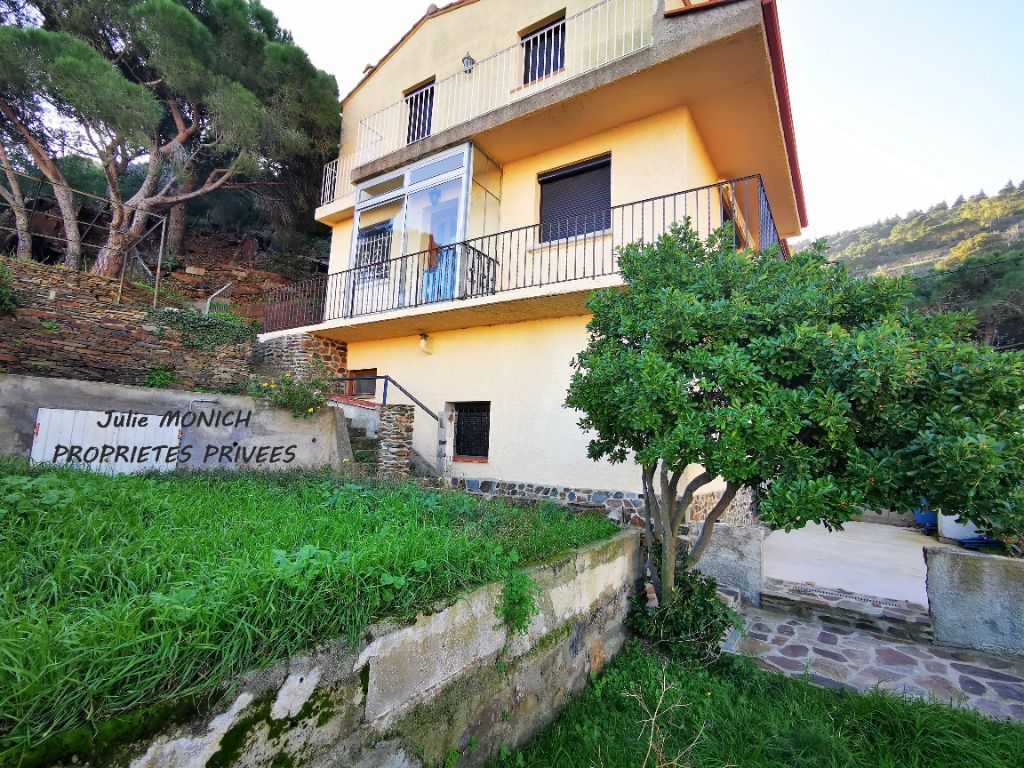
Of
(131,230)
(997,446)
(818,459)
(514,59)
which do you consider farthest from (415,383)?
(131,230)

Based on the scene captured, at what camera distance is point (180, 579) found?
1.91 meters

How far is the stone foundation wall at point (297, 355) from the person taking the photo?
9500 millimetres

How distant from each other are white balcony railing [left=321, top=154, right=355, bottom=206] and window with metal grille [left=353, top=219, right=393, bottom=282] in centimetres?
132

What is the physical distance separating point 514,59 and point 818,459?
8502mm

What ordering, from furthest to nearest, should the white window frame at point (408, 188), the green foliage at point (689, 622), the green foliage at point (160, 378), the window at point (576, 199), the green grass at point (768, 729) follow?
the green foliage at point (160, 378)
the white window frame at point (408, 188)
the window at point (576, 199)
the green foliage at point (689, 622)
the green grass at point (768, 729)

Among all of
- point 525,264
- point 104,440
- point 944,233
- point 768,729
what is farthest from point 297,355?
point 944,233

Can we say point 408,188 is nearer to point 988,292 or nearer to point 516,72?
point 516,72

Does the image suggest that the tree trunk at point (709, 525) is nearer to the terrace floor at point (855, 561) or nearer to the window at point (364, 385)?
the terrace floor at point (855, 561)

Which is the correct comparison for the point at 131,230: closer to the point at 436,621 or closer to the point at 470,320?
the point at 470,320

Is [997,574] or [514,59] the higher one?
[514,59]

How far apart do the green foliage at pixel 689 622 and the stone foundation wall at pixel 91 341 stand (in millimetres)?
8623

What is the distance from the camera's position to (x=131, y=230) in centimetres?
1114

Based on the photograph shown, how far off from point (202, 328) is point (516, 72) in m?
8.06

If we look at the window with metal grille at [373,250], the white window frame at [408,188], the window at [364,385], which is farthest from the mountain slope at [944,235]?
the window at [364,385]
